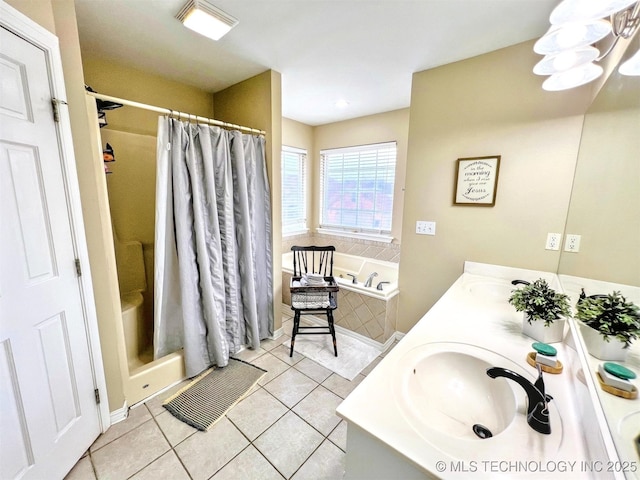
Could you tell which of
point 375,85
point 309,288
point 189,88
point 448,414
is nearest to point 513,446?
→ point 448,414

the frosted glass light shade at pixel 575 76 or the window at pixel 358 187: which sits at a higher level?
the frosted glass light shade at pixel 575 76

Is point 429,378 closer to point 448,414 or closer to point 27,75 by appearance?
point 448,414

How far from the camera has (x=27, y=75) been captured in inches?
41.3

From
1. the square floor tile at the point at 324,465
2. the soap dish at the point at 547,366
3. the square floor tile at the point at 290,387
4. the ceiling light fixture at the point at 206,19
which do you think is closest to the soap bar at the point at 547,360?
the soap dish at the point at 547,366

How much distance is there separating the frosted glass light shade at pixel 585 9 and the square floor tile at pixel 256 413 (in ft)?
7.82

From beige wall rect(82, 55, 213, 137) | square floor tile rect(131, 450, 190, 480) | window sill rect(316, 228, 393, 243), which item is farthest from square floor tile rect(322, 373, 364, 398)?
beige wall rect(82, 55, 213, 137)

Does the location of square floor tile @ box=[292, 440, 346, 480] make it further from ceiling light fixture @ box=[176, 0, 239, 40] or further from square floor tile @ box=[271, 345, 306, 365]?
ceiling light fixture @ box=[176, 0, 239, 40]

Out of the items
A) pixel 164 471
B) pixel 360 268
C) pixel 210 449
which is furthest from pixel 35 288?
pixel 360 268

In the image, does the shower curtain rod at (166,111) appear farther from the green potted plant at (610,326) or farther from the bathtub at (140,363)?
the green potted plant at (610,326)

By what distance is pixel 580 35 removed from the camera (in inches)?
39.2

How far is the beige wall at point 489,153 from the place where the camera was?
5.40ft

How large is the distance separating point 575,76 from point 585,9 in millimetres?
456

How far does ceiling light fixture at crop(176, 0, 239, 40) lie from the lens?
1.38m

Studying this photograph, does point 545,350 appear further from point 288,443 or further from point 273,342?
point 273,342
